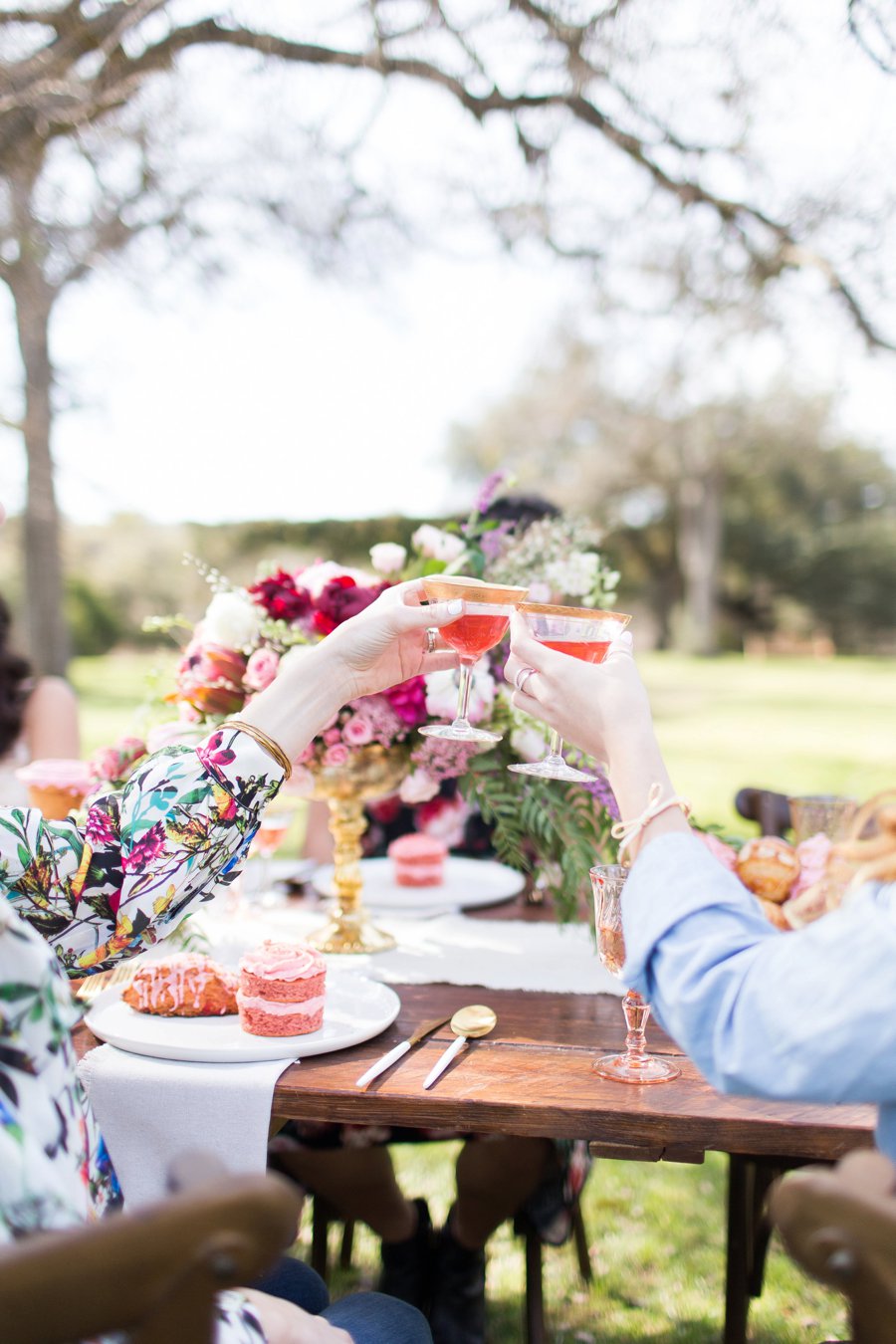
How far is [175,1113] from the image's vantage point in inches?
58.3

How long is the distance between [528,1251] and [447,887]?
0.86m

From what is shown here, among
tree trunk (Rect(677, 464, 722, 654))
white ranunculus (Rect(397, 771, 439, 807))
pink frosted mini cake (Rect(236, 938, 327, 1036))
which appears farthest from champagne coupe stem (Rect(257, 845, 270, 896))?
tree trunk (Rect(677, 464, 722, 654))

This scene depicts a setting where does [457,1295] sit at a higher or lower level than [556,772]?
lower

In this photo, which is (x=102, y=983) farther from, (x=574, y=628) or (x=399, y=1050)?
(x=574, y=628)

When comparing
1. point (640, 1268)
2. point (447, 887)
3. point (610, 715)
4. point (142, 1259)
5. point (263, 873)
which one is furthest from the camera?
point (640, 1268)

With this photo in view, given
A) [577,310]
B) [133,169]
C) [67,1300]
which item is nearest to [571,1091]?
[67,1300]

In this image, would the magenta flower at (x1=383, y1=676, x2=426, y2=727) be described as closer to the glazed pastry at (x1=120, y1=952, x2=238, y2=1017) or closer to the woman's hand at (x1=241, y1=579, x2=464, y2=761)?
the woman's hand at (x1=241, y1=579, x2=464, y2=761)

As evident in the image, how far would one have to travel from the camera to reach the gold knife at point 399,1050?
4.96 feet

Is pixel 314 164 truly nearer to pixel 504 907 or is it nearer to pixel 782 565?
pixel 504 907

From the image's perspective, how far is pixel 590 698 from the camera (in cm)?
130

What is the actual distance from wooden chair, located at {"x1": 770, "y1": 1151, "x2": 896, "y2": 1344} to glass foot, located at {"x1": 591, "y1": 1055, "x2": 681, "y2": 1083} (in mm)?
741

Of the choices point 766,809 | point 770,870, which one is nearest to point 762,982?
point 770,870

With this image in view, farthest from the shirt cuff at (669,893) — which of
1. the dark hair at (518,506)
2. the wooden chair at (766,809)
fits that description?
Answer: the dark hair at (518,506)

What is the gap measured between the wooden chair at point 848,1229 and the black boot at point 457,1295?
1680mm
